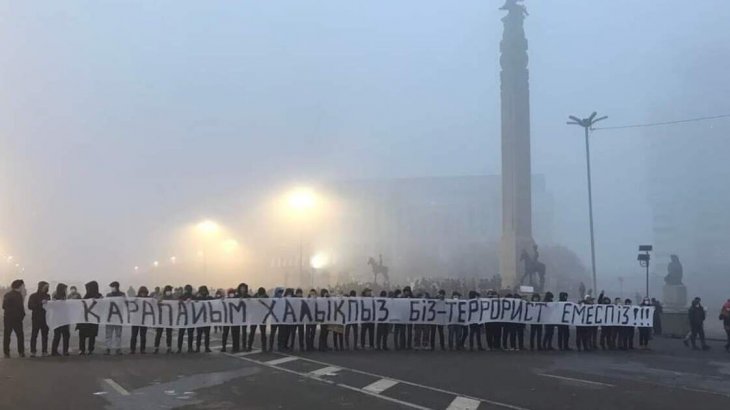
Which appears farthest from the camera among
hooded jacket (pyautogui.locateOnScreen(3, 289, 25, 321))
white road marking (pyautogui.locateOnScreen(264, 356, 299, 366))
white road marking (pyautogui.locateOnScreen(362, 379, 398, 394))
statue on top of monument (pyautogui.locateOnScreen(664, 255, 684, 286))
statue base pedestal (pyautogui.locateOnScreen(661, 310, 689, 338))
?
statue on top of monument (pyautogui.locateOnScreen(664, 255, 684, 286))

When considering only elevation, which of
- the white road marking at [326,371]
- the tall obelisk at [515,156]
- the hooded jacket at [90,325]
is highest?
the tall obelisk at [515,156]

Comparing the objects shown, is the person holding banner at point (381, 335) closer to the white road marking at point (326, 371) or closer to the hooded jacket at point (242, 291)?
the hooded jacket at point (242, 291)

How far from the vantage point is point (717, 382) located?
15.2 meters

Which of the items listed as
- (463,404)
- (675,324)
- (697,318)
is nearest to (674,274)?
(675,324)

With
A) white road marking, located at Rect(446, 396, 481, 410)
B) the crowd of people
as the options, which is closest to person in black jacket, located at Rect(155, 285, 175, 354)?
the crowd of people

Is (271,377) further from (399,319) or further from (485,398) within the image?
(399,319)

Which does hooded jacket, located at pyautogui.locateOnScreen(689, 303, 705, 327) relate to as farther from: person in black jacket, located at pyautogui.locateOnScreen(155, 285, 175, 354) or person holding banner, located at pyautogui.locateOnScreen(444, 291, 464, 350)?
person in black jacket, located at pyautogui.locateOnScreen(155, 285, 175, 354)

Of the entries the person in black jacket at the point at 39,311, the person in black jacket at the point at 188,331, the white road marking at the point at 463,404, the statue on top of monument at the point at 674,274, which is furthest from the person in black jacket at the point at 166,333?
the statue on top of monument at the point at 674,274

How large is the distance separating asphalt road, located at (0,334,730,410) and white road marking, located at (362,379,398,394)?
0.02 meters

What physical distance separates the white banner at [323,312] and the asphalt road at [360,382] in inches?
48.5

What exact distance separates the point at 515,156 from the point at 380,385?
61.7 m

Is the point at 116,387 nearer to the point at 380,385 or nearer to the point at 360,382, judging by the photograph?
the point at 360,382

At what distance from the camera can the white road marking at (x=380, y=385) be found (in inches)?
503

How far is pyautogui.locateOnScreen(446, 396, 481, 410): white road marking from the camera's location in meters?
10.9
